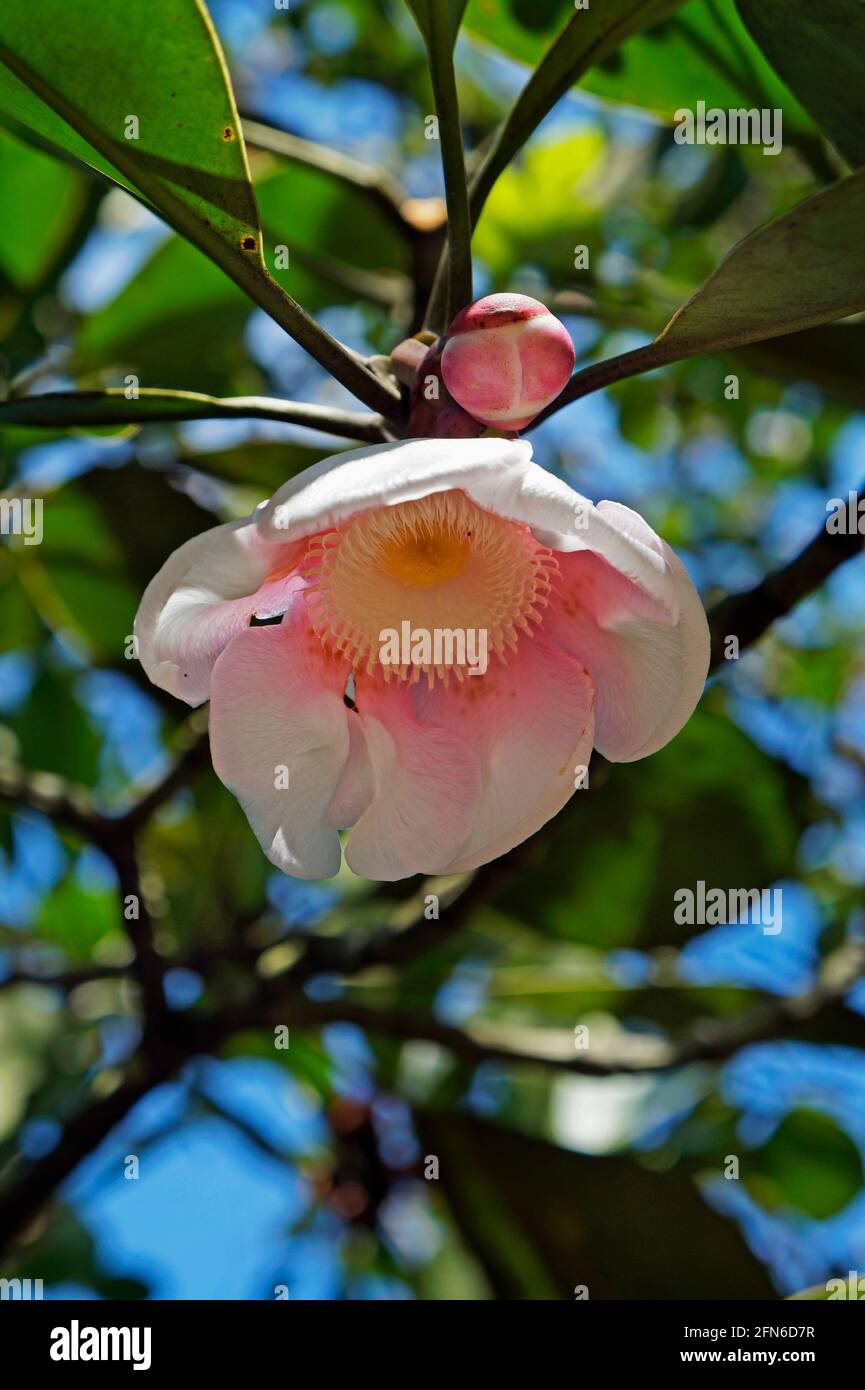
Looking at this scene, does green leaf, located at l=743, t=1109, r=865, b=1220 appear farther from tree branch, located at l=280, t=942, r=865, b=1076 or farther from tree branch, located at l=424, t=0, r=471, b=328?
tree branch, located at l=424, t=0, r=471, b=328

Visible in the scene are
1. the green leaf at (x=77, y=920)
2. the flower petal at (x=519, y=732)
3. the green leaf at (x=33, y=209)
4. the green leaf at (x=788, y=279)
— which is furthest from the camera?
the green leaf at (x=77, y=920)

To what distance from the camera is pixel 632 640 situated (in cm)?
104

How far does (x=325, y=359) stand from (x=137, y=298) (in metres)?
1.21

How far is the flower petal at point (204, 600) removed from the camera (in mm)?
942

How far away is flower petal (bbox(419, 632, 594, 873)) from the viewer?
41.2 inches

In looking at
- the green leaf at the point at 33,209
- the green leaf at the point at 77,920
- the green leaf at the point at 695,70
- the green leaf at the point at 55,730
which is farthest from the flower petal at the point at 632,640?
the green leaf at the point at 77,920

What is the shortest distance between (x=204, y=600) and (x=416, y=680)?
196 millimetres

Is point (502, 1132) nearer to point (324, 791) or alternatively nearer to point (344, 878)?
point (344, 878)

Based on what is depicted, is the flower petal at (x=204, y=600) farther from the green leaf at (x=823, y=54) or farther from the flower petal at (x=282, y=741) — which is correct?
the green leaf at (x=823, y=54)

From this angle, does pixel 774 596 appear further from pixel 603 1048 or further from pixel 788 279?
pixel 603 1048

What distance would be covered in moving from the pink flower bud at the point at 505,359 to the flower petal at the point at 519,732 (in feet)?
0.73

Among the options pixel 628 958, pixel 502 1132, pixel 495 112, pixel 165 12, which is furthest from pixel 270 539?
pixel 495 112

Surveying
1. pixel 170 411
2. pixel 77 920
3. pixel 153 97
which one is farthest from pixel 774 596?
pixel 77 920

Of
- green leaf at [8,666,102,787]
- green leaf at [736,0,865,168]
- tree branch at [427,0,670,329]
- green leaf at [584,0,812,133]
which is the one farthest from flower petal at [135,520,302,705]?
green leaf at [8,666,102,787]
